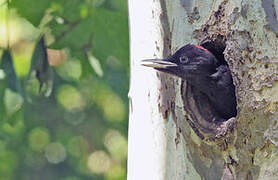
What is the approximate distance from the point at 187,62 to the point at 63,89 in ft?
13.5

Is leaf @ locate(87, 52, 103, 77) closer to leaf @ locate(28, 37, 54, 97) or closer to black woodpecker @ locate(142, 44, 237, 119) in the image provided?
leaf @ locate(28, 37, 54, 97)

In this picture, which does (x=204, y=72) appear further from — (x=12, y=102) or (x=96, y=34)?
(x=12, y=102)

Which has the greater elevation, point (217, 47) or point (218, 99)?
point (217, 47)

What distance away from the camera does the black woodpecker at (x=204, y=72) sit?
9.18 ft

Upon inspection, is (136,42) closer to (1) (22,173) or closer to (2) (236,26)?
(2) (236,26)

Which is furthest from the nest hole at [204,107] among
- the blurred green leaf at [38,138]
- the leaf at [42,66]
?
the blurred green leaf at [38,138]

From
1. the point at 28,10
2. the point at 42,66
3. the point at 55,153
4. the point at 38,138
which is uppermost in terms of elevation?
the point at 28,10

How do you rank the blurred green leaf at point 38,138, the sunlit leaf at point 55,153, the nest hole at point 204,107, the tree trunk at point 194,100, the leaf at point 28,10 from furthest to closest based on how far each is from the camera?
the sunlit leaf at point 55,153, the blurred green leaf at point 38,138, the leaf at point 28,10, the nest hole at point 204,107, the tree trunk at point 194,100

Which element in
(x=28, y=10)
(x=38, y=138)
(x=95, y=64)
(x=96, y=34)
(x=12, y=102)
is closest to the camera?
(x=28, y=10)

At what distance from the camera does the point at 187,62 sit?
9.52 ft

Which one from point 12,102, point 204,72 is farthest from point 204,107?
point 12,102

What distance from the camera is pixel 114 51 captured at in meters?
4.30

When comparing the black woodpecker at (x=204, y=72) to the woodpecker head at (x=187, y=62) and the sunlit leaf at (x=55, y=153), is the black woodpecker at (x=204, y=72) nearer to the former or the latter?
the woodpecker head at (x=187, y=62)

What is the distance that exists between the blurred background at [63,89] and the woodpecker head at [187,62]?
131 centimetres
